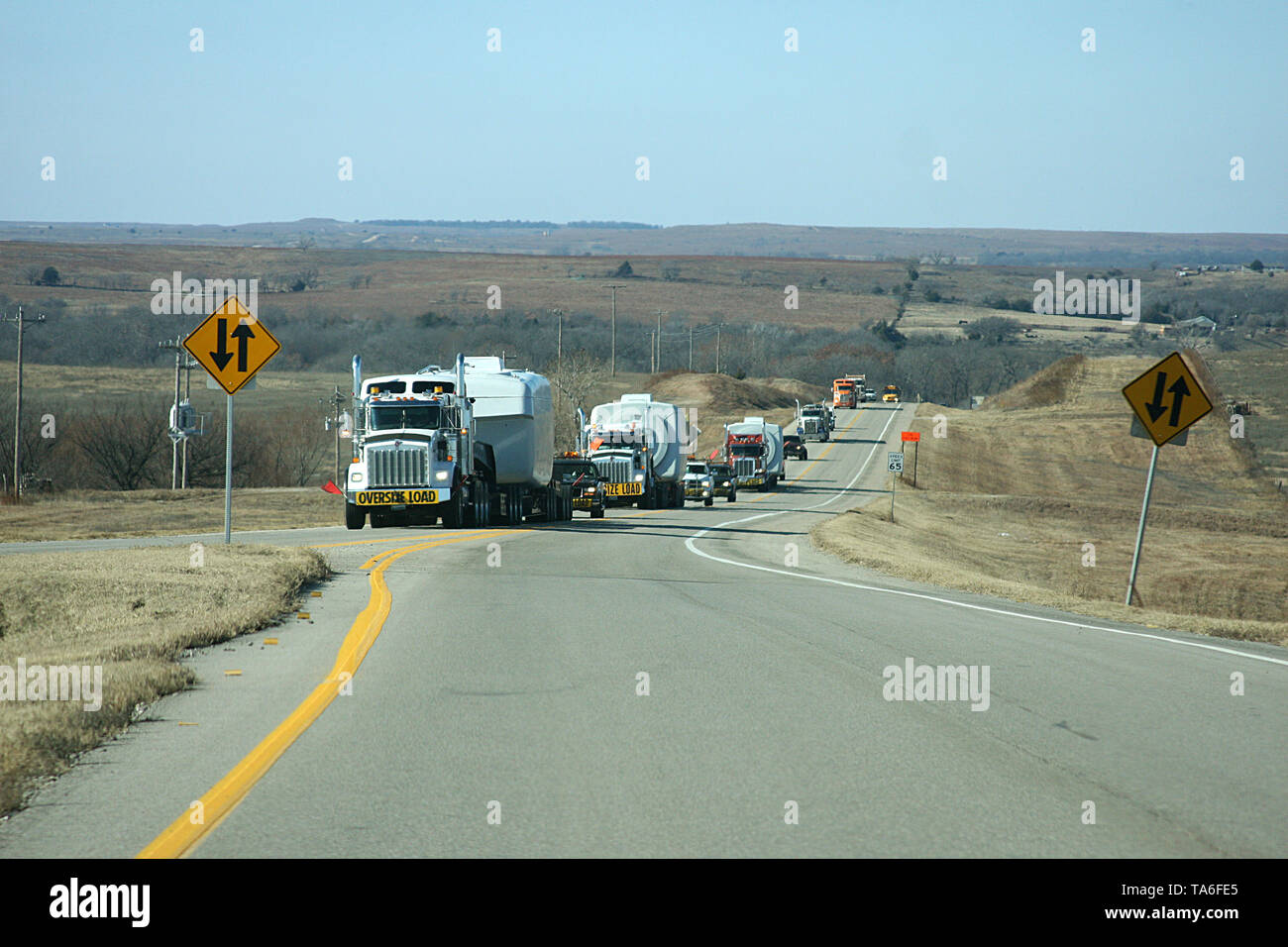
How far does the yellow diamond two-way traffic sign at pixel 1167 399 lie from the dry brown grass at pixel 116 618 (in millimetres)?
11459

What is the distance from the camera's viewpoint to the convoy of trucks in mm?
29797

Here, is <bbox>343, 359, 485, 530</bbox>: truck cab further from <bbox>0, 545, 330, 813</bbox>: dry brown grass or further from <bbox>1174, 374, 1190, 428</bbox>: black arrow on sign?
→ <bbox>1174, 374, 1190, 428</bbox>: black arrow on sign

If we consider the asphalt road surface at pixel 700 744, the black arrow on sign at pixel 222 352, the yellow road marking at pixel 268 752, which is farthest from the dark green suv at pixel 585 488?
the yellow road marking at pixel 268 752

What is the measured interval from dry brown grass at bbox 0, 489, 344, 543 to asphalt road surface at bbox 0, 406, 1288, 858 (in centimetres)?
2549

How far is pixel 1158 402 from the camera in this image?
18.0 m

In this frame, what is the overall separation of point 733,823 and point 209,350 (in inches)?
566

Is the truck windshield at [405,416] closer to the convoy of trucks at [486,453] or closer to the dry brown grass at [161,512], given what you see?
the convoy of trucks at [486,453]

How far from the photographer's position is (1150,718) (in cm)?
864

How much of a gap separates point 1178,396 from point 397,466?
1758 centimetres

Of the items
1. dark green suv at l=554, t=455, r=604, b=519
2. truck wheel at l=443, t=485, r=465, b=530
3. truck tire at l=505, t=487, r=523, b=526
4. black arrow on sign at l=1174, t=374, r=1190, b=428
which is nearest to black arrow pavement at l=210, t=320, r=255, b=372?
truck wheel at l=443, t=485, r=465, b=530

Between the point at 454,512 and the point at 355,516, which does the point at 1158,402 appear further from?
the point at 355,516

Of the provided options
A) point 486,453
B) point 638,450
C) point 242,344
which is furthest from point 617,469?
point 242,344
